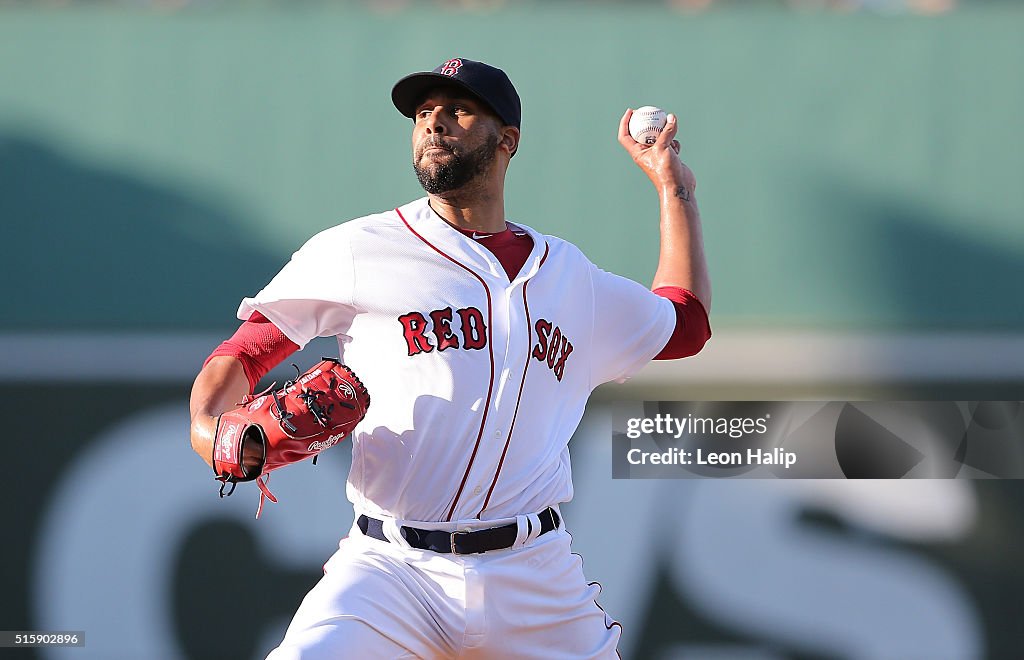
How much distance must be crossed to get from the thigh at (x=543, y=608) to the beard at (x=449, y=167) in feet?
2.65

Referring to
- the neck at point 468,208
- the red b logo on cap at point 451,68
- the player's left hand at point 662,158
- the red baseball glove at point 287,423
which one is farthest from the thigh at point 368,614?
the player's left hand at point 662,158

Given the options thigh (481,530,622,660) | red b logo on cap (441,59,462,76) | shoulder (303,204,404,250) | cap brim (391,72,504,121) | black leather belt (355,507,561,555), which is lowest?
thigh (481,530,622,660)

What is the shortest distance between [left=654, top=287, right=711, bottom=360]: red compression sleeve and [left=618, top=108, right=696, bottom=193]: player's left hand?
0.87ft

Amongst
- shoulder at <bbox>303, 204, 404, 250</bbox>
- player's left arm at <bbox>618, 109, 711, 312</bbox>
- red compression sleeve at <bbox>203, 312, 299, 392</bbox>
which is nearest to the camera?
red compression sleeve at <bbox>203, 312, 299, 392</bbox>

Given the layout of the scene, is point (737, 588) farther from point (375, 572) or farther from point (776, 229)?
point (375, 572)

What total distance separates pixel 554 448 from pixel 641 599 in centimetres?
187

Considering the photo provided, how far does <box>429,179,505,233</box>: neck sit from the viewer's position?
2.79m

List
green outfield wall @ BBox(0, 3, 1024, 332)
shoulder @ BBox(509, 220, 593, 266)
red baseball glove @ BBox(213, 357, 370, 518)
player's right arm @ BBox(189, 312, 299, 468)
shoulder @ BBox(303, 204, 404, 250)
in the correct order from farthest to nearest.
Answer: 1. green outfield wall @ BBox(0, 3, 1024, 332)
2. shoulder @ BBox(509, 220, 593, 266)
3. shoulder @ BBox(303, 204, 404, 250)
4. player's right arm @ BBox(189, 312, 299, 468)
5. red baseball glove @ BBox(213, 357, 370, 518)

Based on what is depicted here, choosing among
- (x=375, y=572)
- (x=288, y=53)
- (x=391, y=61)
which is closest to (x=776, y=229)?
(x=391, y=61)

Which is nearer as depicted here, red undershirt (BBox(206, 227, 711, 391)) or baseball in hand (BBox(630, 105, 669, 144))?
red undershirt (BBox(206, 227, 711, 391))

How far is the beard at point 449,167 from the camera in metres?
2.71

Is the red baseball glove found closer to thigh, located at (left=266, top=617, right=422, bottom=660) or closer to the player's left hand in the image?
thigh, located at (left=266, top=617, right=422, bottom=660)

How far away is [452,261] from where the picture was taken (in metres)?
2.68

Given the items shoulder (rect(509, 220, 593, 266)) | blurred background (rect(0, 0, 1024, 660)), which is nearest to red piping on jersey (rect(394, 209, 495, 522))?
shoulder (rect(509, 220, 593, 266))
